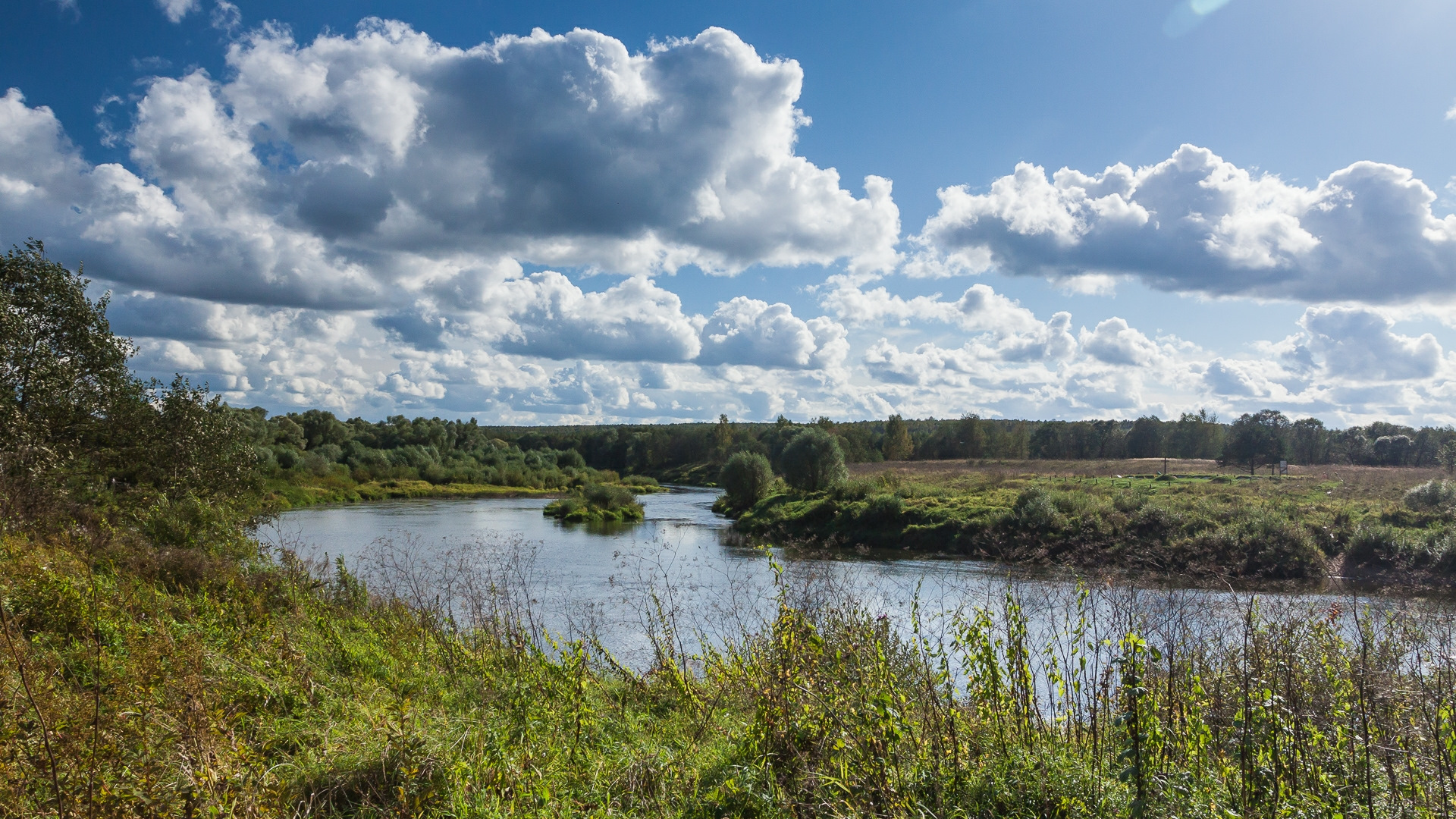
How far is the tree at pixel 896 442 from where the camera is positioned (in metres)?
79.9

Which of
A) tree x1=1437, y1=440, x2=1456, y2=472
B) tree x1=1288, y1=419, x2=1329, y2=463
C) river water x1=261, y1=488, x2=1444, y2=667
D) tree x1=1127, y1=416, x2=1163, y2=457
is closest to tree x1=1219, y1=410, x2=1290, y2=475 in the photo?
tree x1=1437, y1=440, x2=1456, y2=472

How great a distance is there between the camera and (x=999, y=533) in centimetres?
2898

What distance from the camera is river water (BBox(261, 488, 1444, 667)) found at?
25.5 feet

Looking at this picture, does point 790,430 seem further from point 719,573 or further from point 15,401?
point 15,401

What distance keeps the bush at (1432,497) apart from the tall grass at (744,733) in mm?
26560

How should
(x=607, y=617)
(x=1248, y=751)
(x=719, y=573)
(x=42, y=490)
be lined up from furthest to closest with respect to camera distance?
1. (x=719, y=573)
2. (x=607, y=617)
3. (x=42, y=490)
4. (x=1248, y=751)

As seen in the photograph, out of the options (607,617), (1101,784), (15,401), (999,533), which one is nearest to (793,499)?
(999,533)

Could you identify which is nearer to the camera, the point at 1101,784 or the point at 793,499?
the point at 1101,784

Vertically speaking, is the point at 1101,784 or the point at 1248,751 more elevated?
the point at 1248,751

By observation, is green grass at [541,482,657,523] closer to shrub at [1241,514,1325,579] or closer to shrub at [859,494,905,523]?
shrub at [859,494,905,523]

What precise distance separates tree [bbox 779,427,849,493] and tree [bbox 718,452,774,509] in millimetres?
2066

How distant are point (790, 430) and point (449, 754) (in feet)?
207

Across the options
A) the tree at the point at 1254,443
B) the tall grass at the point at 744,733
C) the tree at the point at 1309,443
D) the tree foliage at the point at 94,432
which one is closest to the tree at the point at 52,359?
the tree foliage at the point at 94,432

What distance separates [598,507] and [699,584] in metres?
31.9
